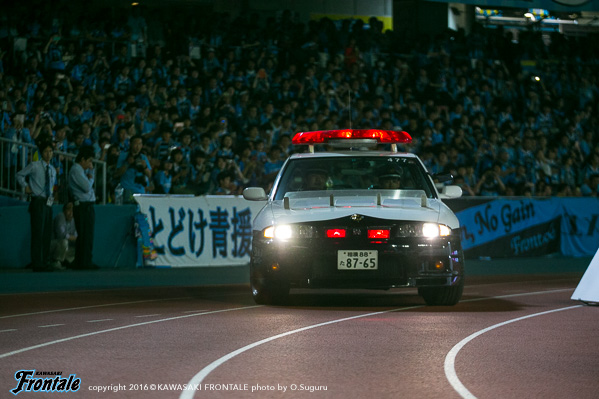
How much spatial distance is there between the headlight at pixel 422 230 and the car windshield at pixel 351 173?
1.50m

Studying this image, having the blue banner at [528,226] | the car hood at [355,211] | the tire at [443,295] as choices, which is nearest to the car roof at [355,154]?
the car hood at [355,211]

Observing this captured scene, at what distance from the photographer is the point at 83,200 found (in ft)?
61.6

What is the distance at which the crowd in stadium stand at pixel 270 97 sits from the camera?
850 inches

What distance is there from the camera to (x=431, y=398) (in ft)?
22.0

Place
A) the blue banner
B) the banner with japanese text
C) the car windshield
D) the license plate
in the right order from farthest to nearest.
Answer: the blue banner → the banner with japanese text → the car windshield → the license plate

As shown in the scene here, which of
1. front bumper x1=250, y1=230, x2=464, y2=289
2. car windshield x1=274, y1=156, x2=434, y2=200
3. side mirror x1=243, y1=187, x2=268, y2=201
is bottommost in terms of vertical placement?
front bumper x1=250, y1=230, x2=464, y2=289

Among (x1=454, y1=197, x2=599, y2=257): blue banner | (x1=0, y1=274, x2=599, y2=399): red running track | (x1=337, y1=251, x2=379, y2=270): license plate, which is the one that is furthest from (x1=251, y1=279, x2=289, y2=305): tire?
(x1=454, y1=197, x2=599, y2=257): blue banner

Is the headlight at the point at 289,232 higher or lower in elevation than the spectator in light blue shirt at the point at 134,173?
lower

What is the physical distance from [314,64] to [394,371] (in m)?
19.8

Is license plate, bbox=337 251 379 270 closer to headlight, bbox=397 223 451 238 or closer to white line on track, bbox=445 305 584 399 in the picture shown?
headlight, bbox=397 223 451 238

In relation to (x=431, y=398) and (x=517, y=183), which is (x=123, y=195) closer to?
(x=517, y=183)

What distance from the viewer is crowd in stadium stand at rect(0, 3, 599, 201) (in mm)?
21578

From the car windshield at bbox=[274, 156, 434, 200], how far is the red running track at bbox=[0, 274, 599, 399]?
142 centimetres

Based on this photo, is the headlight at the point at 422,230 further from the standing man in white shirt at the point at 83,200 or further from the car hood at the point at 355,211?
the standing man in white shirt at the point at 83,200
